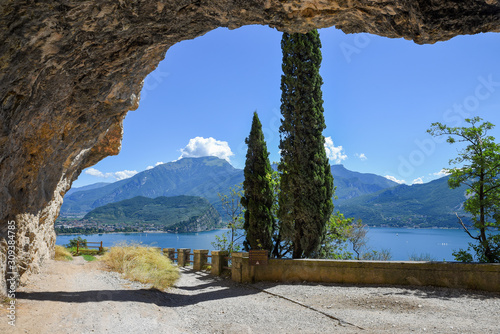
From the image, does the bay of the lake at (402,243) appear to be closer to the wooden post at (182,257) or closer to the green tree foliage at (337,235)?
the wooden post at (182,257)

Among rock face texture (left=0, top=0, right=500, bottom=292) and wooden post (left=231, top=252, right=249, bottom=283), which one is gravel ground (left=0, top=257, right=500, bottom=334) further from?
rock face texture (left=0, top=0, right=500, bottom=292)

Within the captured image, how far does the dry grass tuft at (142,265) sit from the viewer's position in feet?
32.5

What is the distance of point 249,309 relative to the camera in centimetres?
733

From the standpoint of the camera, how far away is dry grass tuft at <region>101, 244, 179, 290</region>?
32.5 feet

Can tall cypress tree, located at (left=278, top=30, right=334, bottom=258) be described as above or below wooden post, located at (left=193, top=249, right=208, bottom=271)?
above

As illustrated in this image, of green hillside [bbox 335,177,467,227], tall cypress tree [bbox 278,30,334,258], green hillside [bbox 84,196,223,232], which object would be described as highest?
tall cypress tree [bbox 278,30,334,258]

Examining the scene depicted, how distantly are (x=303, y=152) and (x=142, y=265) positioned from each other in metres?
7.74

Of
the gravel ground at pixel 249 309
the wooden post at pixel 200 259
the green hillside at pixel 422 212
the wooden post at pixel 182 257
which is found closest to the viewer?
the gravel ground at pixel 249 309

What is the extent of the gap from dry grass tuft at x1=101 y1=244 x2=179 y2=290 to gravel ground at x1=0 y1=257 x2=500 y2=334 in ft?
1.92

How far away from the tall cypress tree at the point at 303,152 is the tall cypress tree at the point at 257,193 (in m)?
1.73

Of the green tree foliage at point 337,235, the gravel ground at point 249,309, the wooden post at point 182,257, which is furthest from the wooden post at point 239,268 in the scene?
the wooden post at point 182,257

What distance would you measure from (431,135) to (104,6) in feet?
39.7

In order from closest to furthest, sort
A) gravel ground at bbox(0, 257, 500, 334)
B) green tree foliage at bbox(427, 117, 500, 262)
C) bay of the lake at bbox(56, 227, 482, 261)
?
1. gravel ground at bbox(0, 257, 500, 334)
2. green tree foliage at bbox(427, 117, 500, 262)
3. bay of the lake at bbox(56, 227, 482, 261)

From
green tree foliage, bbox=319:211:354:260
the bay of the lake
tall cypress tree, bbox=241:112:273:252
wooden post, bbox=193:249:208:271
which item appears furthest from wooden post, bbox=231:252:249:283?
the bay of the lake
